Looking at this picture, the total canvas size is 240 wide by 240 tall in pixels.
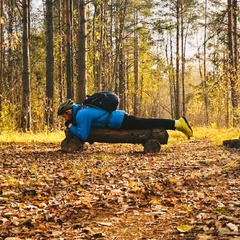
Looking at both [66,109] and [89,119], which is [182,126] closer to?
[89,119]

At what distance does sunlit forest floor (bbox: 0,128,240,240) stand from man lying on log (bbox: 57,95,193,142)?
3.40ft

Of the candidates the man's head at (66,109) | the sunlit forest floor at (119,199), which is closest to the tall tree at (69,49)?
the man's head at (66,109)

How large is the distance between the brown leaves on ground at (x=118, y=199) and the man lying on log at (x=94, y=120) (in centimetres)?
116

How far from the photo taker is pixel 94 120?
867 cm

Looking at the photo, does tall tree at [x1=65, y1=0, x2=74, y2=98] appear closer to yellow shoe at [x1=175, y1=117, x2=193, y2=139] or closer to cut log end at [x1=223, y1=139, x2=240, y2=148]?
cut log end at [x1=223, y1=139, x2=240, y2=148]

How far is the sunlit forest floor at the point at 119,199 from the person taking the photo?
317 centimetres

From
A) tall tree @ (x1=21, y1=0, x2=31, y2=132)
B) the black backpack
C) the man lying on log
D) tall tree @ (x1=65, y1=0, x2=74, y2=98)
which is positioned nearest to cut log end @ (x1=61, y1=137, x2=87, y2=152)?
the man lying on log

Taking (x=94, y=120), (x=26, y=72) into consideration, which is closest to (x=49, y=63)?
(x=26, y=72)

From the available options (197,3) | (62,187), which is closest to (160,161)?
(62,187)

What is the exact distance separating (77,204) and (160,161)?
381 cm

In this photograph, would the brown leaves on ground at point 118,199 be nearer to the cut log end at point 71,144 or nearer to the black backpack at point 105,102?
the cut log end at point 71,144

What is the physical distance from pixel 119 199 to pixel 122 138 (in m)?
4.43

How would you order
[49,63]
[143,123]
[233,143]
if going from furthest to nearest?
[49,63]
[233,143]
[143,123]

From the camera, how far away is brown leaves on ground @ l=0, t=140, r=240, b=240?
3168mm
